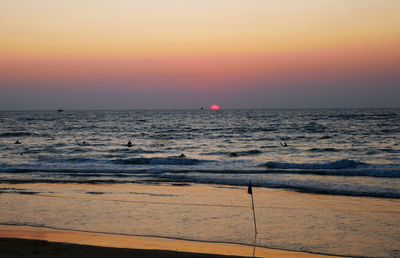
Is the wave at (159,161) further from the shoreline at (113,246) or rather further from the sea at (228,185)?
the shoreline at (113,246)

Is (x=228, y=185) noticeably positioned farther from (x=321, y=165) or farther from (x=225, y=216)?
(x=321, y=165)

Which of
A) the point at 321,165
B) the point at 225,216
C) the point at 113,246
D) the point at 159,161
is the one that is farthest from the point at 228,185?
the point at 159,161

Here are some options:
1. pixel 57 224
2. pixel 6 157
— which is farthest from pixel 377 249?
pixel 6 157

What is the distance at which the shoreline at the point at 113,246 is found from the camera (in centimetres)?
833

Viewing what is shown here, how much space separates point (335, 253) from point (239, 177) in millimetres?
12830

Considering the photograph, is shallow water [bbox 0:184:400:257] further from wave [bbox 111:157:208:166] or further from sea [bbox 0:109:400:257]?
wave [bbox 111:157:208:166]

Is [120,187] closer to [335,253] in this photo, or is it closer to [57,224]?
[57,224]

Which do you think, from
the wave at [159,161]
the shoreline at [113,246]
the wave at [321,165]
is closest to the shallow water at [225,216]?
the shoreline at [113,246]

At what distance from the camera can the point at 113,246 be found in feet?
29.1

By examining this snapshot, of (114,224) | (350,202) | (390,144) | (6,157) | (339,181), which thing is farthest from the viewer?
(390,144)

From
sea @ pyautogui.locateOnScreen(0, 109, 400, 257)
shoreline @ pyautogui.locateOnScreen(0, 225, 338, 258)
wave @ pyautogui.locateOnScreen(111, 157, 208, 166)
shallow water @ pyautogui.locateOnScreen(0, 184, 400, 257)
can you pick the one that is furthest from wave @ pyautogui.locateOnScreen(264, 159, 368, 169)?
shoreline @ pyautogui.locateOnScreen(0, 225, 338, 258)

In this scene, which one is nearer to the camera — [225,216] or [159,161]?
[225,216]

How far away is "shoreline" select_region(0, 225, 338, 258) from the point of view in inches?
328

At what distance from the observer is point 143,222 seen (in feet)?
36.4
